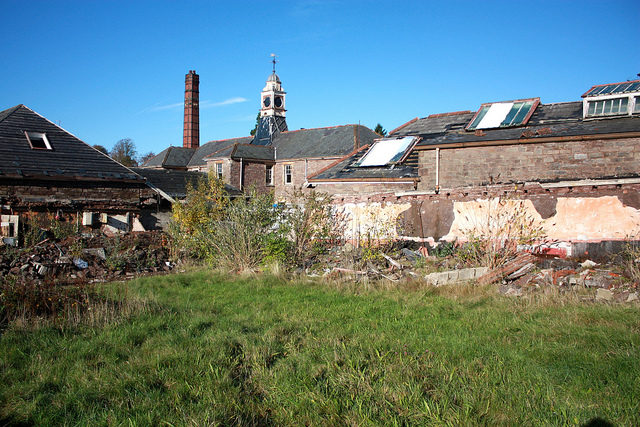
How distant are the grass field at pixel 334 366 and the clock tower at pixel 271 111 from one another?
35.8 m

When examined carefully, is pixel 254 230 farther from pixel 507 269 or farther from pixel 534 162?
pixel 534 162

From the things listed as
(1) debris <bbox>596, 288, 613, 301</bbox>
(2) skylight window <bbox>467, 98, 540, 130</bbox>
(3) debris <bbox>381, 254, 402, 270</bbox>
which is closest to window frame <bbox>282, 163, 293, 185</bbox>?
(2) skylight window <bbox>467, 98, 540, 130</bbox>

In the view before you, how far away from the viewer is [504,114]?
19141 mm

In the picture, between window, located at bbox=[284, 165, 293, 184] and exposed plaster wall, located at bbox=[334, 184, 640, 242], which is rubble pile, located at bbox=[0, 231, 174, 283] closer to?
exposed plaster wall, located at bbox=[334, 184, 640, 242]

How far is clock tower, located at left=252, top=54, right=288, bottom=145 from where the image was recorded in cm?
4244

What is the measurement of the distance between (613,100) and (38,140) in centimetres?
2351

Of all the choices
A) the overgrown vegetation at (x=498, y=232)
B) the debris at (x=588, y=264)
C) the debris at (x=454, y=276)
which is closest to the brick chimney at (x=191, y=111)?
the overgrown vegetation at (x=498, y=232)

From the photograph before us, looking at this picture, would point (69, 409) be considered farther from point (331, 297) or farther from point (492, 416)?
point (331, 297)

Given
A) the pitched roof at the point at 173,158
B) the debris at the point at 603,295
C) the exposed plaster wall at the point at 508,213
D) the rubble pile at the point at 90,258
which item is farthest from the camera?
the pitched roof at the point at 173,158

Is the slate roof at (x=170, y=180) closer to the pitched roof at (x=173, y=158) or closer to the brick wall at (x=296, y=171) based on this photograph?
the brick wall at (x=296, y=171)

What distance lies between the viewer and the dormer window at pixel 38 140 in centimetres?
1903

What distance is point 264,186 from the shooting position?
124 feet

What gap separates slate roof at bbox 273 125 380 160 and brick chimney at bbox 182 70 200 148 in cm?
1023

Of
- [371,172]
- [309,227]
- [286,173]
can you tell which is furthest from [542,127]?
[286,173]
